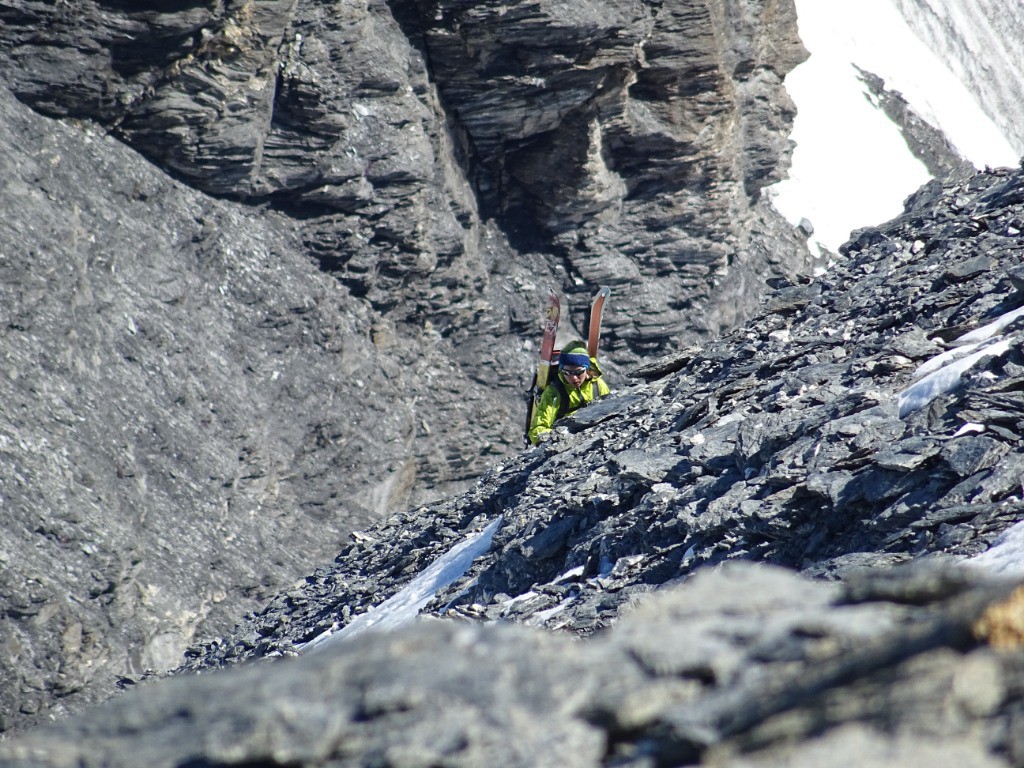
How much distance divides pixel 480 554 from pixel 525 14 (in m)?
19.5

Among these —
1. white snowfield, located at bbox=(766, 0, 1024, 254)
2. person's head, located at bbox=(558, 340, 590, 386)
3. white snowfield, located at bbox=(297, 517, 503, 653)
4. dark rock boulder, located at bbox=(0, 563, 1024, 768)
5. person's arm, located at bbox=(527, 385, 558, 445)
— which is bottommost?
white snowfield, located at bbox=(297, 517, 503, 653)

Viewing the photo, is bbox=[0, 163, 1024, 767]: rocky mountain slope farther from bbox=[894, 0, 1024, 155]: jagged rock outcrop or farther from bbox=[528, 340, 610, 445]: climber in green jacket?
bbox=[894, 0, 1024, 155]: jagged rock outcrop

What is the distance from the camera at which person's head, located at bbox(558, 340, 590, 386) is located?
15.9 metres

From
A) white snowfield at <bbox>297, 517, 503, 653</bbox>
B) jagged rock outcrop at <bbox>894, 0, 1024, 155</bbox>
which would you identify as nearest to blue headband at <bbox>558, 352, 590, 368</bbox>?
white snowfield at <bbox>297, 517, 503, 653</bbox>

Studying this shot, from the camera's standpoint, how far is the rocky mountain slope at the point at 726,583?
272cm

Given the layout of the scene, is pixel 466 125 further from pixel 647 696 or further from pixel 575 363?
pixel 647 696

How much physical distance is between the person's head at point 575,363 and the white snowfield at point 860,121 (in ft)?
94.3

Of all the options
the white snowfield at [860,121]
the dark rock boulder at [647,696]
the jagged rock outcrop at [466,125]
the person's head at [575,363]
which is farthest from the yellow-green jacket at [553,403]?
the white snowfield at [860,121]

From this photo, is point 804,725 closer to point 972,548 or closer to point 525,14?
point 972,548

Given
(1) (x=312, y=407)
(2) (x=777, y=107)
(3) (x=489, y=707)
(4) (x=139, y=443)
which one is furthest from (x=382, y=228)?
(3) (x=489, y=707)

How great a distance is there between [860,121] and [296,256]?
110 ft

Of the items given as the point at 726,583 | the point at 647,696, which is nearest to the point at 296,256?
the point at 726,583

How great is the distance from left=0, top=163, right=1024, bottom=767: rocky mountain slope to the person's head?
65cm

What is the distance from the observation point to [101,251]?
22.3m
